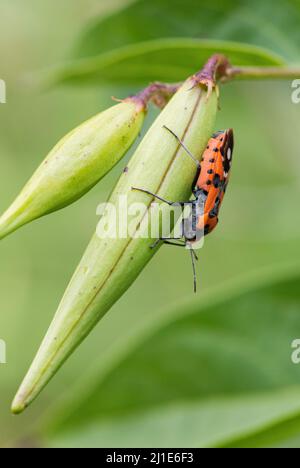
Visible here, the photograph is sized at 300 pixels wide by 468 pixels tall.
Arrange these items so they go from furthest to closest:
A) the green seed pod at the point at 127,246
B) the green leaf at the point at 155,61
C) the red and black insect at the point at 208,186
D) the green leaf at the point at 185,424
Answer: the green leaf at the point at 185,424 → the green leaf at the point at 155,61 → the red and black insect at the point at 208,186 → the green seed pod at the point at 127,246

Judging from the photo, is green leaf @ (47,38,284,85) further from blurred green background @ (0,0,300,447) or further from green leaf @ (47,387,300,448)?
green leaf @ (47,387,300,448)

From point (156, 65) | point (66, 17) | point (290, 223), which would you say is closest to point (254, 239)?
point (290, 223)
